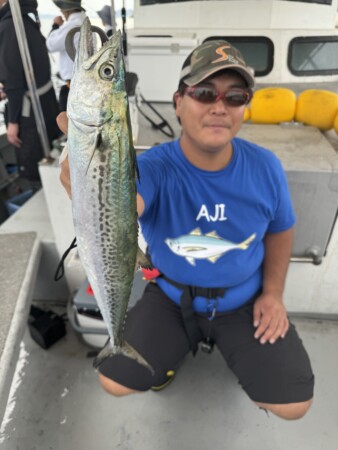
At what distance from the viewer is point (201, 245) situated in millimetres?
1488

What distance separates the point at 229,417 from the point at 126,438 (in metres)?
0.57

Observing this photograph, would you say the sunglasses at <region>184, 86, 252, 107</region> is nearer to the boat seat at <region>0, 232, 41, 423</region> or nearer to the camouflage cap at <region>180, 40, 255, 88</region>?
the camouflage cap at <region>180, 40, 255, 88</region>

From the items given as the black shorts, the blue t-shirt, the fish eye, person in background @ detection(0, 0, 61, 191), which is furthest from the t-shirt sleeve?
person in background @ detection(0, 0, 61, 191)

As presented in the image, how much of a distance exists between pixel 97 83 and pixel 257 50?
10.5 feet

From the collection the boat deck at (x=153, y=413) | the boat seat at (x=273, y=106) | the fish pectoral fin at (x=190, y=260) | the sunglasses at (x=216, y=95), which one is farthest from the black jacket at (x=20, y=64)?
the fish pectoral fin at (x=190, y=260)

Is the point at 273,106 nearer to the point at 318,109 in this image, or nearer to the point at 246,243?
the point at 318,109

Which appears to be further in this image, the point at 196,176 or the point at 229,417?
the point at 229,417

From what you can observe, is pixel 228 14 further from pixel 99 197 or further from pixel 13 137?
pixel 99 197

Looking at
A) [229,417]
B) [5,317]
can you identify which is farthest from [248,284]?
[5,317]

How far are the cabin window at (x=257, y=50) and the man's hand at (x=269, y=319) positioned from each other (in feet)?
8.44

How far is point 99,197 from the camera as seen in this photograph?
0.76 meters

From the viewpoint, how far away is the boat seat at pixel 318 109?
2166mm

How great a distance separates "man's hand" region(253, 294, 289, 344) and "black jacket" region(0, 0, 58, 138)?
209cm

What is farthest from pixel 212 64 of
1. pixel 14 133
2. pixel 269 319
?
pixel 14 133
